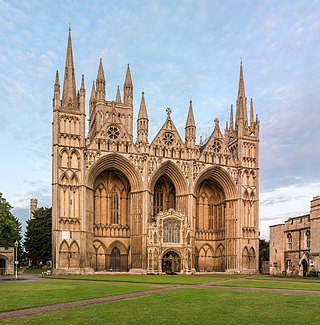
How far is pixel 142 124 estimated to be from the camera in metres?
63.3

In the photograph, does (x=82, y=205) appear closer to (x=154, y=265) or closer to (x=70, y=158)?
(x=70, y=158)

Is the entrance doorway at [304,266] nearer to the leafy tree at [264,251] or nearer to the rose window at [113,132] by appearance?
the rose window at [113,132]

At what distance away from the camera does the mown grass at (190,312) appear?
585 inches

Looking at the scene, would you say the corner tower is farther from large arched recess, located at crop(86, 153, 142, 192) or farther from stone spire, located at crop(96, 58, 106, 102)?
stone spire, located at crop(96, 58, 106, 102)

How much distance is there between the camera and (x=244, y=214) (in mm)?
67750

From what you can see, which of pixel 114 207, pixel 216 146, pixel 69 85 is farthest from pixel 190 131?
pixel 69 85

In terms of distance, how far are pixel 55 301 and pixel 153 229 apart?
40190 mm

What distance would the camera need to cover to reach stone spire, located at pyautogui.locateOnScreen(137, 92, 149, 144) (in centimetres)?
6291

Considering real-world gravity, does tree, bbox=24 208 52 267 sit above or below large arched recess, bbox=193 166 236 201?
below

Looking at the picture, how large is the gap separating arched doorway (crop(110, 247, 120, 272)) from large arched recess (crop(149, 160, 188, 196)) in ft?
34.4

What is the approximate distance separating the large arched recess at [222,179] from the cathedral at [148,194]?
15cm

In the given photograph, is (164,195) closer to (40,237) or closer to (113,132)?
(113,132)

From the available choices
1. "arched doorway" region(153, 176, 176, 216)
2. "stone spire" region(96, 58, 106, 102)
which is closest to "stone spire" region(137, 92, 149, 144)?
"arched doorway" region(153, 176, 176, 216)

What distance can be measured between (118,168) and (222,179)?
16.6 meters
